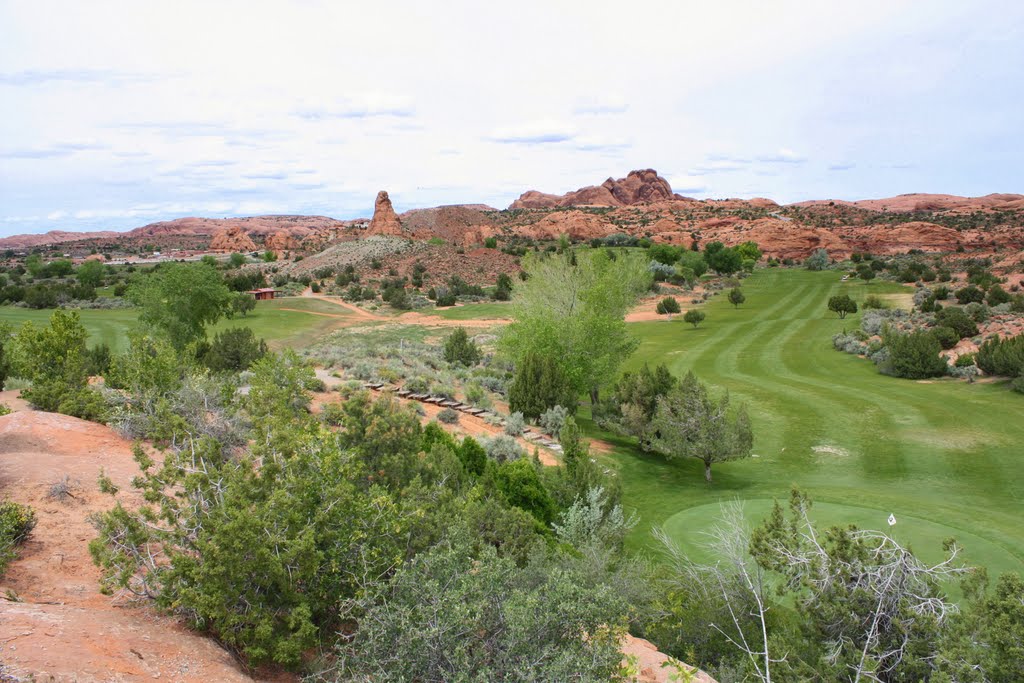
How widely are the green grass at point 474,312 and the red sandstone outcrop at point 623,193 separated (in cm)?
10795

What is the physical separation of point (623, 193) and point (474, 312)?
122793 millimetres

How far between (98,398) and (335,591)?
992 cm

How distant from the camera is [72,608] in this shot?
608 centimetres

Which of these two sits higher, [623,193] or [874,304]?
[623,193]

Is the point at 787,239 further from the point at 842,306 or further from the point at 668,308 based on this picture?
the point at 842,306

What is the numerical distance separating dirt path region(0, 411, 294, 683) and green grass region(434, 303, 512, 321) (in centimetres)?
3657

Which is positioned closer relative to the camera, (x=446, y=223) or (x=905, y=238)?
(x=905, y=238)

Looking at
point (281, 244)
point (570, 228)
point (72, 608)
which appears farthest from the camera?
point (281, 244)

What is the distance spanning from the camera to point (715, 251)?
73688mm

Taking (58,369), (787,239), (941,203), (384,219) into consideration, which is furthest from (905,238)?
(58,369)

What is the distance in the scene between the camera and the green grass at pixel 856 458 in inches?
500

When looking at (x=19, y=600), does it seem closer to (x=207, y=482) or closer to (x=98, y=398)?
(x=207, y=482)

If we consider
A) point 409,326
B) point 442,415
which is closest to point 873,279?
point 409,326

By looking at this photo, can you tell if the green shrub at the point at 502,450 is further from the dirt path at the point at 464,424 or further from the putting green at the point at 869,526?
the putting green at the point at 869,526
